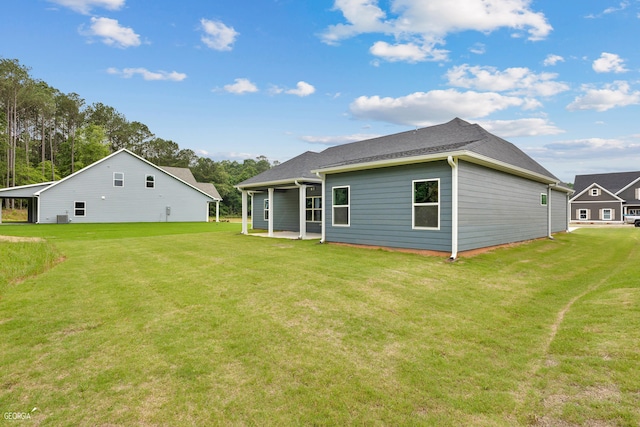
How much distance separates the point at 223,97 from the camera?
2211cm

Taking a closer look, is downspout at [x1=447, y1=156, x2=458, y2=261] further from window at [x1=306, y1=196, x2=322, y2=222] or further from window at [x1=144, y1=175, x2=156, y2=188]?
window at [x1=144, y1=175, x2=156, y2=188]

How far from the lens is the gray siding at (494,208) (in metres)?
8.83

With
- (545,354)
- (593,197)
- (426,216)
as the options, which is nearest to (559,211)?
(426,216)

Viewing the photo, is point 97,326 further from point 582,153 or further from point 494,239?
point 582,153

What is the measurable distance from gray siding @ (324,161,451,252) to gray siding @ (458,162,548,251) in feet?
1.48

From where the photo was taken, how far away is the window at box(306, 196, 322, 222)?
1600cm

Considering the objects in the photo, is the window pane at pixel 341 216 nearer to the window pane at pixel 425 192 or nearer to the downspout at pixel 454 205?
the window pane at pixel 425 192

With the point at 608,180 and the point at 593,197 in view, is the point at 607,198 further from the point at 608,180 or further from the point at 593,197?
the point at 608,180

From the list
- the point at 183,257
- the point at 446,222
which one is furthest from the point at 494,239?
the point at 183,257

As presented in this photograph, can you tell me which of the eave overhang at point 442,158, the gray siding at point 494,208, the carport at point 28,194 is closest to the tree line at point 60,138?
the carport at point 28,194

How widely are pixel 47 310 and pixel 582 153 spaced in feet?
135

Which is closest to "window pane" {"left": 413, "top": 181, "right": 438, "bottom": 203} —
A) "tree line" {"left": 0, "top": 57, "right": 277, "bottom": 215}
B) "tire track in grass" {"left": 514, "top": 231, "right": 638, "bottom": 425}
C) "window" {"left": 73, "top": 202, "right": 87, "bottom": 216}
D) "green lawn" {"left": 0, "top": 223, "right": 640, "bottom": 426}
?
"green lawn" {"left": 0, "top": 223, "right": 640, "bottom": 426}

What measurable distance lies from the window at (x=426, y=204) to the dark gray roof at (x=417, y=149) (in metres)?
0.90

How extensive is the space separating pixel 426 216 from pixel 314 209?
7865mm
